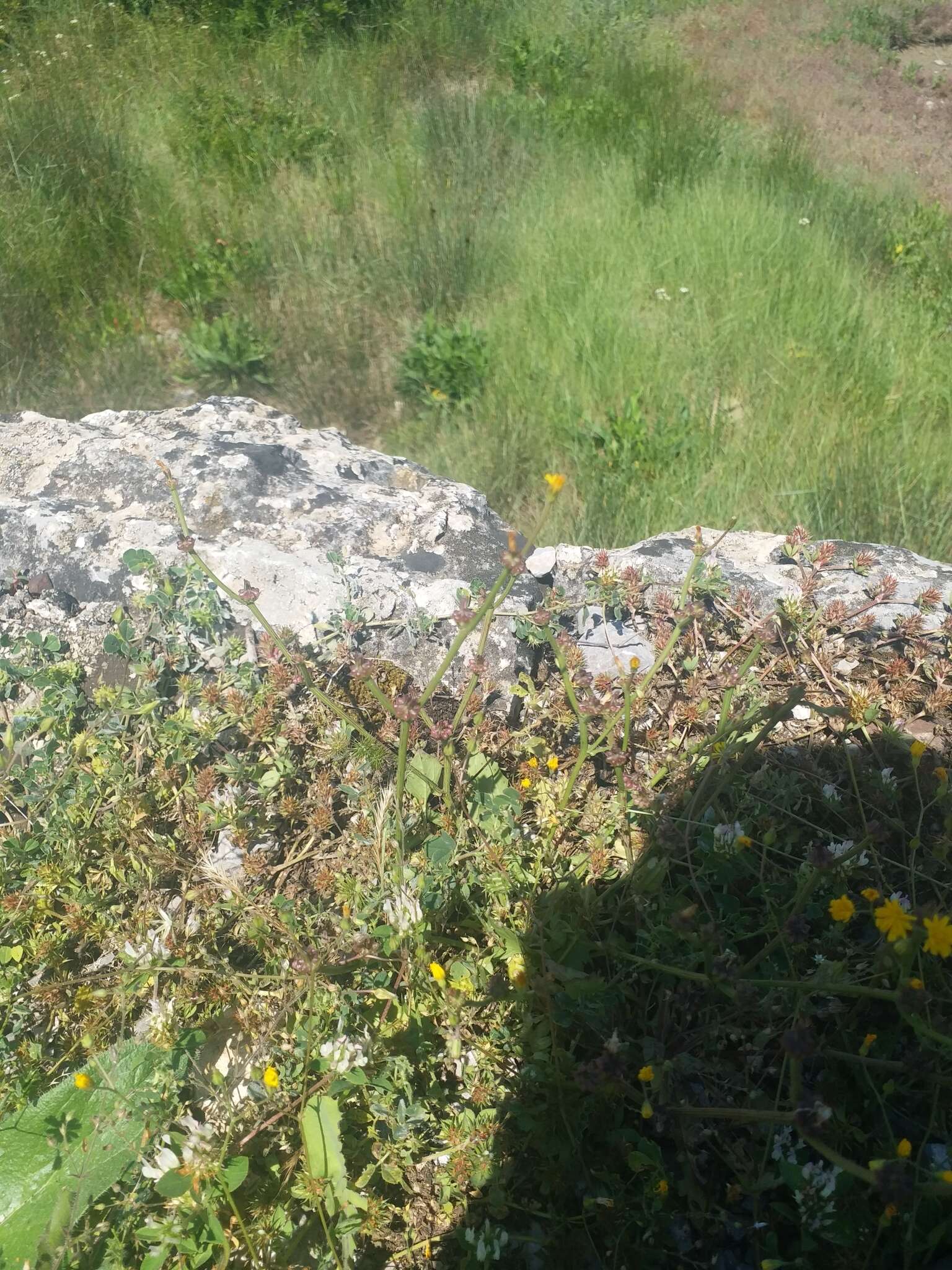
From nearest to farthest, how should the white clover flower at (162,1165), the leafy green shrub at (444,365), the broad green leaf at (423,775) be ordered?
1. the white clover flower at (162,1165)
2. the broad green leaf at (423,775)
3. the leafy green shrub at (444,365)

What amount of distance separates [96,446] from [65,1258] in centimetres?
206

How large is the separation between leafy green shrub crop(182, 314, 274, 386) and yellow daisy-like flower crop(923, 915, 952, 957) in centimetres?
367

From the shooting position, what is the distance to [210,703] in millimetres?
1961

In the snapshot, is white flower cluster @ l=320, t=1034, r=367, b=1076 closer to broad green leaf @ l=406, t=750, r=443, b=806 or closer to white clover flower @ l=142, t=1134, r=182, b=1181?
white clover flower @ l=142, t=1134, r=182, b=1181

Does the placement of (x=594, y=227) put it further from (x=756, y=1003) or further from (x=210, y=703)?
(x=756, y=1003)

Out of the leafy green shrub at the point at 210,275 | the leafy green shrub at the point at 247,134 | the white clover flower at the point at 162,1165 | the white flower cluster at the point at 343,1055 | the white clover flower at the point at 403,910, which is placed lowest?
the white clover flower at the point at 162,1165

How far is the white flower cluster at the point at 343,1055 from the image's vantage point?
148 centimetres

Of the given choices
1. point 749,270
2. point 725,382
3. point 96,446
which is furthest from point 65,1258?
point 749,270

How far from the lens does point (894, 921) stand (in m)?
1.27

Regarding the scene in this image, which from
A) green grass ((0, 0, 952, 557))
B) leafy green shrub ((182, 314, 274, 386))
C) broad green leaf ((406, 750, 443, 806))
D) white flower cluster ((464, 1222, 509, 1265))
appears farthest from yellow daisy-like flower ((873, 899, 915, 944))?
leafy green shrub ((182, 314, 274, 386))

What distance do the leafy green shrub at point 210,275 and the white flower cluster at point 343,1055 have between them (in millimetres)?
3883

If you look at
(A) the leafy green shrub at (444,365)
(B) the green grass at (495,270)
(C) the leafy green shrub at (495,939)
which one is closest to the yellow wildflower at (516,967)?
(C) the leafy green shrub at (495,939)

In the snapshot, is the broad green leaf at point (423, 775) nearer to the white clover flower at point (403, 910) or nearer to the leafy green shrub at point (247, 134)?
the white clover flower at point (403, 910)

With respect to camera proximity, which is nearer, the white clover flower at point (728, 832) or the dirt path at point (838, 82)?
Answer: the white clover flower at point (728, 832)
